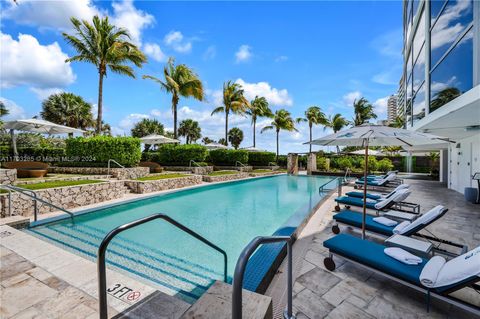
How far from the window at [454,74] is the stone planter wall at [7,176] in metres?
15.7

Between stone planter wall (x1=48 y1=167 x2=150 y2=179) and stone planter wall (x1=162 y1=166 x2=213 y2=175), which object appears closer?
stone planter wall (x1=48 y1=167 x2=150 y2=179)

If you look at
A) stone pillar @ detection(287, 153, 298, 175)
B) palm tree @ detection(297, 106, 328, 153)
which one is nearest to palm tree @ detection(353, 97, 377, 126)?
palm tree @ detection(297, 106, 328, 153)

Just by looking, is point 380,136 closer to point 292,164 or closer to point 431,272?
point 431,272

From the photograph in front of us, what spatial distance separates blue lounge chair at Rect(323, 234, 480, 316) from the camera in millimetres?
2475

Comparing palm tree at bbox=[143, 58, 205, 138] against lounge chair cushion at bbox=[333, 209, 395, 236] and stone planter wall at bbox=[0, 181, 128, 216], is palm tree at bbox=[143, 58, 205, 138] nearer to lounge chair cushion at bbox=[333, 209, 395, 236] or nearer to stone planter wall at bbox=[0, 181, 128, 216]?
stone planter wall at bbox=[0, 181, 128, 216]

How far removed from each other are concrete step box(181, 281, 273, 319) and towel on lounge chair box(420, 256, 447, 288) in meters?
2.06

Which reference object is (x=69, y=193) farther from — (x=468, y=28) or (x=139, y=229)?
(x=468, y=28)

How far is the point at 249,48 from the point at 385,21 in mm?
8658

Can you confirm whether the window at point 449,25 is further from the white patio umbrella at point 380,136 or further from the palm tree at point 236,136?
the palm tree at point 236,136

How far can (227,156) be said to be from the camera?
23062 millimetres

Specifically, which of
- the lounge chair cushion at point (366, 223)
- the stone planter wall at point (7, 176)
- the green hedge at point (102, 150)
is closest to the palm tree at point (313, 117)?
the green hedge at point (102, 150)

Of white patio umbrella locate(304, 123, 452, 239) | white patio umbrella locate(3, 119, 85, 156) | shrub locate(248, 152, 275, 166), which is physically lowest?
shrub locate(248, 152, 275, 166)

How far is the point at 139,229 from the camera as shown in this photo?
20.8 ft

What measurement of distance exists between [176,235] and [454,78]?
10640 mm
